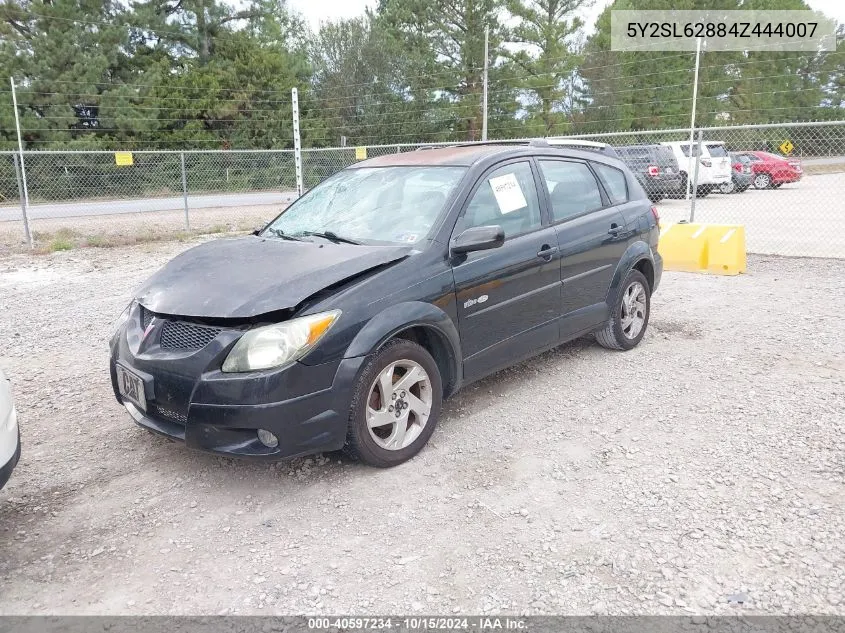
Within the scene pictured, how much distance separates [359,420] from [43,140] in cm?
3065

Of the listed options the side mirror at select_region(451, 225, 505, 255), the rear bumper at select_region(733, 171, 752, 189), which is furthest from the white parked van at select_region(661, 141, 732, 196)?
the side mirror at select_region(451, 225, 505, 255)

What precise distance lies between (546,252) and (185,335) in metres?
2.40

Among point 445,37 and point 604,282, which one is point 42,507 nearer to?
point 604,282

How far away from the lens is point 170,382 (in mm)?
3338

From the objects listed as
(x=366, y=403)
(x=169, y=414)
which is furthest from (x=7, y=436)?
(x=366, y=403)

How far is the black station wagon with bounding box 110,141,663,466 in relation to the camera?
3270 millimetres

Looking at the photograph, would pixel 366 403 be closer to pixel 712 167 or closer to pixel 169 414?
pixel 169 414

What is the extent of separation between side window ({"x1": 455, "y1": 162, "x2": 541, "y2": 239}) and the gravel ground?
122 cm

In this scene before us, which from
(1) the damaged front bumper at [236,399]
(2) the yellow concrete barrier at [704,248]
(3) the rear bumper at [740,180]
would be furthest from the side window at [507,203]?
(3) the rear bumper at [740,180]

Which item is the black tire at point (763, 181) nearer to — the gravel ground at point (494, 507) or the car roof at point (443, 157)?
the gravel ground at point (494, 507)

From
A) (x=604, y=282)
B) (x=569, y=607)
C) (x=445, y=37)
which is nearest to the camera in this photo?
(x=569, y=607)

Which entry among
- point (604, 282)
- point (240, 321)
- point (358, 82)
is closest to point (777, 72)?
point (358, 82)

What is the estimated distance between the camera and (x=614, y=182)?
5.56 metres

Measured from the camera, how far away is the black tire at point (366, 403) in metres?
3.45
